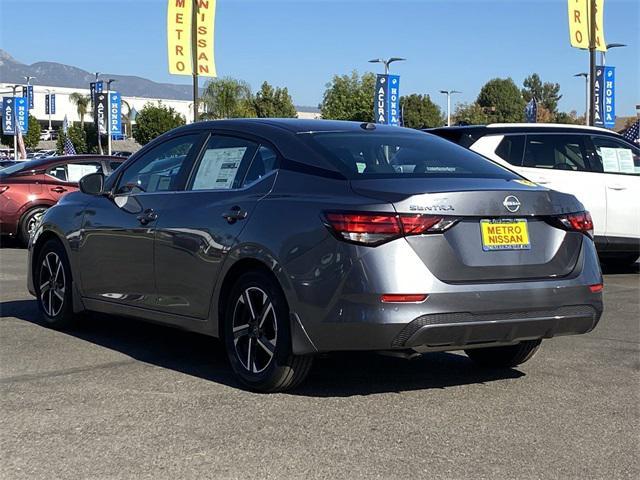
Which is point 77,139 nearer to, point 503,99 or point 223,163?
point 503,99

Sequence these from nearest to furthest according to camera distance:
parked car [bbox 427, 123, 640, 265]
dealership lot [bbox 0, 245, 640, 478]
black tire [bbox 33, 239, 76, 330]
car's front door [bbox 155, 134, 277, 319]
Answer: dealership lot [bbox 0, 245, 640, 478], car's front door [bbox 155, 134, 277, 319], black tire [bbox 33, 239, 76, 330], parked car [bbox 427, 123, 640, 265]

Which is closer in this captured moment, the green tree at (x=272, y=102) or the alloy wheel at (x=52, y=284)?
the alloy wheel at (x=52, y=284)

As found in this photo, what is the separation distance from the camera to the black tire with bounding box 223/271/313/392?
17.4 feet

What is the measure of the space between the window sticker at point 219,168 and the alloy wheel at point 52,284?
1801mm

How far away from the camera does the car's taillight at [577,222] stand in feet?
17.9

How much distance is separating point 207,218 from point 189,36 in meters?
18.4

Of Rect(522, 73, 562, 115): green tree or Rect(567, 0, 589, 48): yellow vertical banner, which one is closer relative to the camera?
Rect(567, 0, 589, 48): yellow vertical banner

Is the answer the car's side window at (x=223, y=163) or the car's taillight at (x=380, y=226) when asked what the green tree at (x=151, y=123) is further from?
the car's taillight at (x=380, y=226)

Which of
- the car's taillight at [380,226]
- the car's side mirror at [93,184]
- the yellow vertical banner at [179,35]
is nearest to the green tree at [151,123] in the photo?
the yellow vertical banner at [179,35]

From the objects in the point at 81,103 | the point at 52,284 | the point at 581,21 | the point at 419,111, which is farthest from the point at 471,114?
the point at 52,284

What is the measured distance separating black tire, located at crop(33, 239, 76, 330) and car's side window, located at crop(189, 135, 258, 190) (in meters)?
1.71

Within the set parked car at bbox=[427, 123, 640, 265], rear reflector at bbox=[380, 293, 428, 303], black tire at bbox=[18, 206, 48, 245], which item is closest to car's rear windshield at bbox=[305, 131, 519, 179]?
rear reflector at bbox=[380, 293, 428, 303]

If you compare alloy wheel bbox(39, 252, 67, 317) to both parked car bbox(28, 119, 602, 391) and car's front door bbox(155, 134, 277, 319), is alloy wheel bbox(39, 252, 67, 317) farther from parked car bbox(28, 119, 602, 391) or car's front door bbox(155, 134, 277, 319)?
car's front door bbox(155, 134, 277, 319)

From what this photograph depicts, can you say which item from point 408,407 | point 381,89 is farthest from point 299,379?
point 381,89
